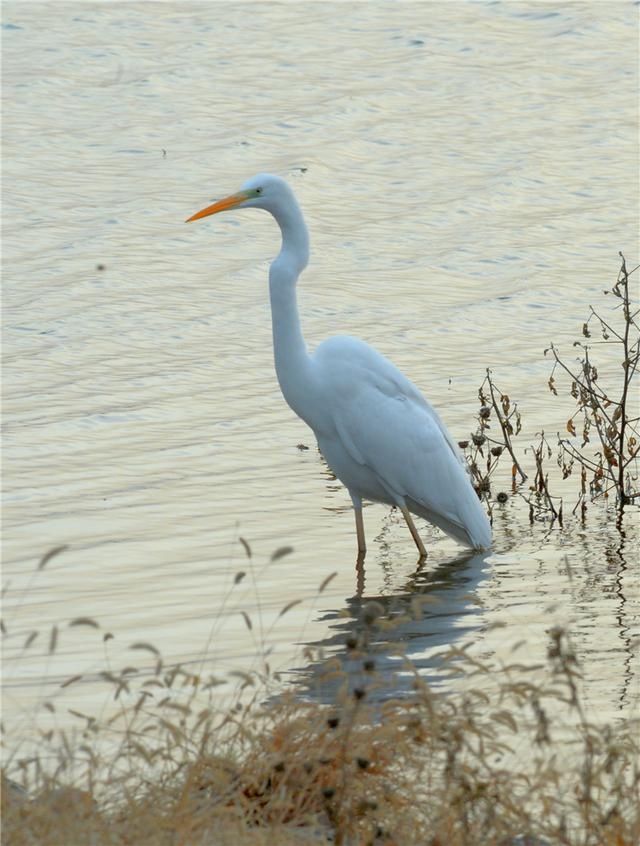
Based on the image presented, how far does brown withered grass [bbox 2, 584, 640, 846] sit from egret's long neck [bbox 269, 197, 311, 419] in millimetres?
3039

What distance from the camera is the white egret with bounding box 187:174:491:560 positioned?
24.2 ft

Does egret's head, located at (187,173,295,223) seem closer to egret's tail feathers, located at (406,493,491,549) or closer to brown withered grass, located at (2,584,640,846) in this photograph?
egret's tail feathers, located at (406,493,491,549)

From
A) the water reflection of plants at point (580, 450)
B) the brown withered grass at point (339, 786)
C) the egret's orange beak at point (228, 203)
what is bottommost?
the water reflection of plants at point (580, 450)

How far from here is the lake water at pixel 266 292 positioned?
22.0 feet

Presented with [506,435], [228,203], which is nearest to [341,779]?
[228,203]

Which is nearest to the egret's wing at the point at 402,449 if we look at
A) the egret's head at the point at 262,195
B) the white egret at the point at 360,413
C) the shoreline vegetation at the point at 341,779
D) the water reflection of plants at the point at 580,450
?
the white egret at the point at 360,413

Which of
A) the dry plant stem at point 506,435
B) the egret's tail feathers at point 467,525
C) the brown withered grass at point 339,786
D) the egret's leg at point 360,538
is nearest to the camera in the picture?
the brown withered grass at point 339,786

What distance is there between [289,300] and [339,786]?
3658 mm

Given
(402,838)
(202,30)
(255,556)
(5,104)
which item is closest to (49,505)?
(255,556)

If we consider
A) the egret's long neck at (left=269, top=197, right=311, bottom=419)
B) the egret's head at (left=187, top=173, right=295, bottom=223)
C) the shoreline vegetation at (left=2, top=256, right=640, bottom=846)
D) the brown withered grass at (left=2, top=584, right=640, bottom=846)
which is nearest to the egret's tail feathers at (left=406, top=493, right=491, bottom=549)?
the egret's long neck at (left=269, top=197, right=311, bottom=419)

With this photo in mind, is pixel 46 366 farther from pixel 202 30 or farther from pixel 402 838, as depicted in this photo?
pixel 202 30

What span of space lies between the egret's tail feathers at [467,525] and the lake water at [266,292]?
0.12 metres

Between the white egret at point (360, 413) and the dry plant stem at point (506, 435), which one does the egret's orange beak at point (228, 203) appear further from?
the dry plant stem at point (506, 435)

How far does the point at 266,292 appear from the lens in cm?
1174
